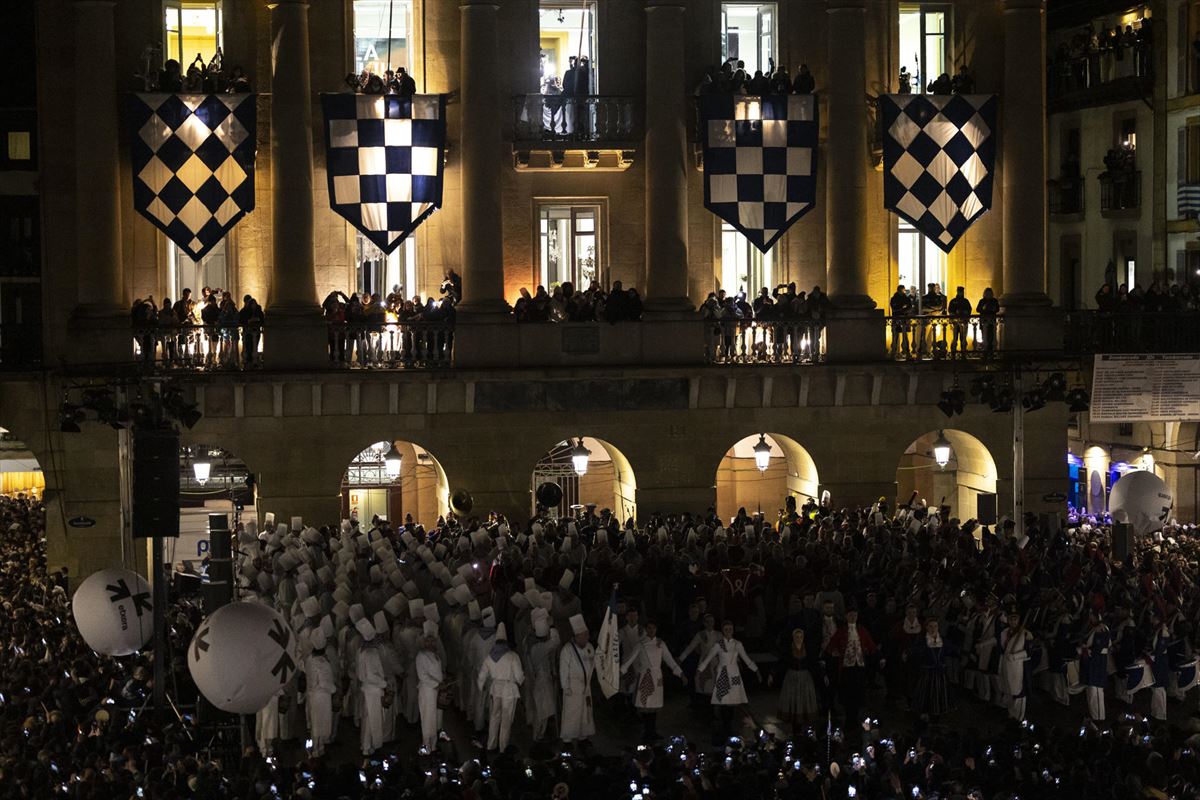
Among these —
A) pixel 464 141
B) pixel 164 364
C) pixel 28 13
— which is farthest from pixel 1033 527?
pixel 28 13

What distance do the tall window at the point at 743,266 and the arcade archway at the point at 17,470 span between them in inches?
735

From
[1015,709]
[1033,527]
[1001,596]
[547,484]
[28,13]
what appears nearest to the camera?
[1015,709]

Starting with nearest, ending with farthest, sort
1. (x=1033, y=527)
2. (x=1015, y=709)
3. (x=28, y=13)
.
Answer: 1. (x=1015, y=709)
2. (x=1033, y=527)
3. (x=28, y=13)

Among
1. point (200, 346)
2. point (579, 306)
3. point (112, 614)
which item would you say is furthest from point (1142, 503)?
point (112, 614)

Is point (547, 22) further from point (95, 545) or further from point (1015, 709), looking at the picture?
point (1015, 709)

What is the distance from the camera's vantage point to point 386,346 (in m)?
44.0

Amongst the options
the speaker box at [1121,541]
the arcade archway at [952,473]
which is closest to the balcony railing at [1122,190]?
the arcade archway at [952,473]

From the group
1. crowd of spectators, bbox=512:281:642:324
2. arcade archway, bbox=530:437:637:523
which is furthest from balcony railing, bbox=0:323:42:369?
arcade archway, bbox=530:437:637:523

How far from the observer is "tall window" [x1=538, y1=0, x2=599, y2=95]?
46406mm

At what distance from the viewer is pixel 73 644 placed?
33.2m

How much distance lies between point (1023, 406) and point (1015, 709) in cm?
1171

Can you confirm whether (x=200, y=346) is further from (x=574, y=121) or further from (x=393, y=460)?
(x=574, y=121)

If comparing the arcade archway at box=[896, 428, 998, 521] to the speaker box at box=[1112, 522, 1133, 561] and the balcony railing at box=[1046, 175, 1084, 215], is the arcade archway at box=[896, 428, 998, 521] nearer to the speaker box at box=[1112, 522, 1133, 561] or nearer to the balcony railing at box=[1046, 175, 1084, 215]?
the speaker box at box=[1112, 522, 1133, 561]

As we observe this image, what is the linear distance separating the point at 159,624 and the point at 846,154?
852 inches
